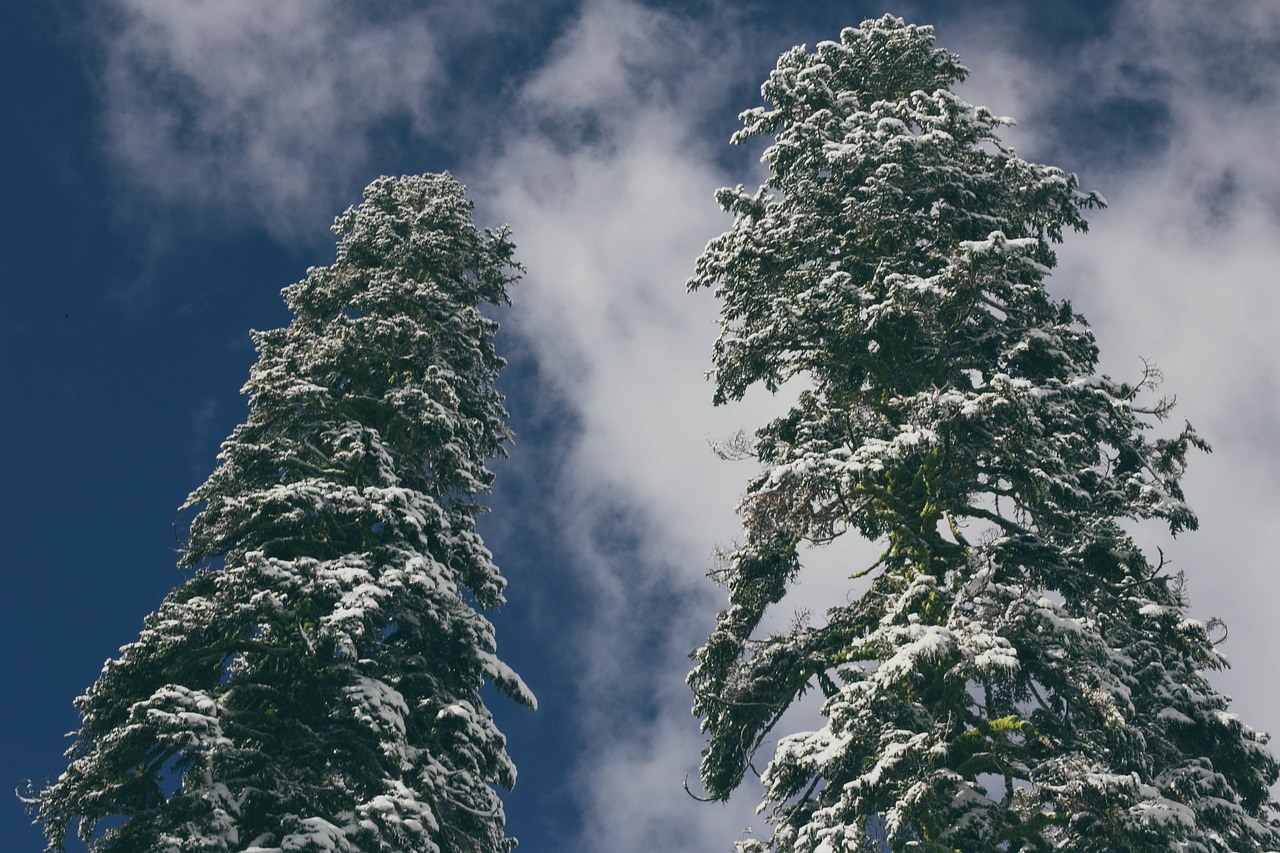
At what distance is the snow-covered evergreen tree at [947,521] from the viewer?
13031 mm

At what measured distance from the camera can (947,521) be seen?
1616 centimetres

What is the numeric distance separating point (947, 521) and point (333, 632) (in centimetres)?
892

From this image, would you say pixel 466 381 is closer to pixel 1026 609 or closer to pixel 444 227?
pixel 444 227

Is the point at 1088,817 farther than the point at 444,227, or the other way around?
the point at 444,227

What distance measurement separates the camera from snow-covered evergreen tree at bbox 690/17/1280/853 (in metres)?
13.0

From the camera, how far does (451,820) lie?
16.2 metres

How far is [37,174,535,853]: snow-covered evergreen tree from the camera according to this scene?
1405 centimetres

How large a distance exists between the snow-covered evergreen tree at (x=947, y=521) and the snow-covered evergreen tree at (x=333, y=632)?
4.35 metres

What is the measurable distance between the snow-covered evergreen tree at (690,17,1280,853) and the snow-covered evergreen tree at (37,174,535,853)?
4347 millimetres

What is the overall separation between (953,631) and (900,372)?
18.9 feet

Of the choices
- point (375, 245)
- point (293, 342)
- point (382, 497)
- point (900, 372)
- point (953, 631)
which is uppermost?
point (375, 245)

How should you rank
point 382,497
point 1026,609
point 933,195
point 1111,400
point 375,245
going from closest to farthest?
point 1026,609
point 1111,400
point 382,497
point 933,195
point 375,245

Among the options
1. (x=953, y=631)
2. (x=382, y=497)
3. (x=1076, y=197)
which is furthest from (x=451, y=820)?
(x=1076, y=197)

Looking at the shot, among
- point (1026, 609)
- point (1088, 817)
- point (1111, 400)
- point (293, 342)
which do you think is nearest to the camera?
point (1088, 817)
